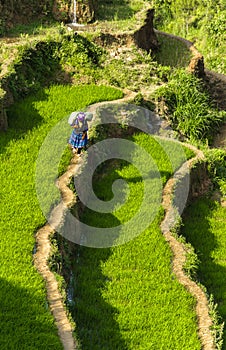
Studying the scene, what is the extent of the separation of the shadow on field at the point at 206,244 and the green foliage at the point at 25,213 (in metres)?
2.82

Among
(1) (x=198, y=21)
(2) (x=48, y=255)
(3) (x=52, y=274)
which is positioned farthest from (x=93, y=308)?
(1) (x=198, y=21)

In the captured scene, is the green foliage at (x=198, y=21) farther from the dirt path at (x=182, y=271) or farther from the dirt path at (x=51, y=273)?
the dirt path at (x=51, y=273)

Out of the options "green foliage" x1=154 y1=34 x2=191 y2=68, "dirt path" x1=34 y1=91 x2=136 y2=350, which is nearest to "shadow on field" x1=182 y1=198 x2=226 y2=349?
"dirt path" x1=34 y1=91 x2=136 y2=350

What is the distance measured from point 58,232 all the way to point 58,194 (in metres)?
0.81

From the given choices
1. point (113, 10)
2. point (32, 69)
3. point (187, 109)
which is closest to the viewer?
point (32, 69)

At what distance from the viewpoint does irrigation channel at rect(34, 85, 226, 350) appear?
7118 mm

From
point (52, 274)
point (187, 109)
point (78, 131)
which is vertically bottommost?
point (52, 274)

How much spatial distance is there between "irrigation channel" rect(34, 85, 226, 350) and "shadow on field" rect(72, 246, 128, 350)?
1.06ft

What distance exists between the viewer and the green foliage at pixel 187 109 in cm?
1258

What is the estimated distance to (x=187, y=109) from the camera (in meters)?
12.7

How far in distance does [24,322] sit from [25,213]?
2.08 metres

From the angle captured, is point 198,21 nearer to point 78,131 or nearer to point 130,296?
point 78,131

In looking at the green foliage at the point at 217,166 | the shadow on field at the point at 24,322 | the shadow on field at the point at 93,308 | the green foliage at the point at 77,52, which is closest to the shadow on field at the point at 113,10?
the green foliage at the point at 77,52

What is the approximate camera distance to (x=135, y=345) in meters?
7.56
